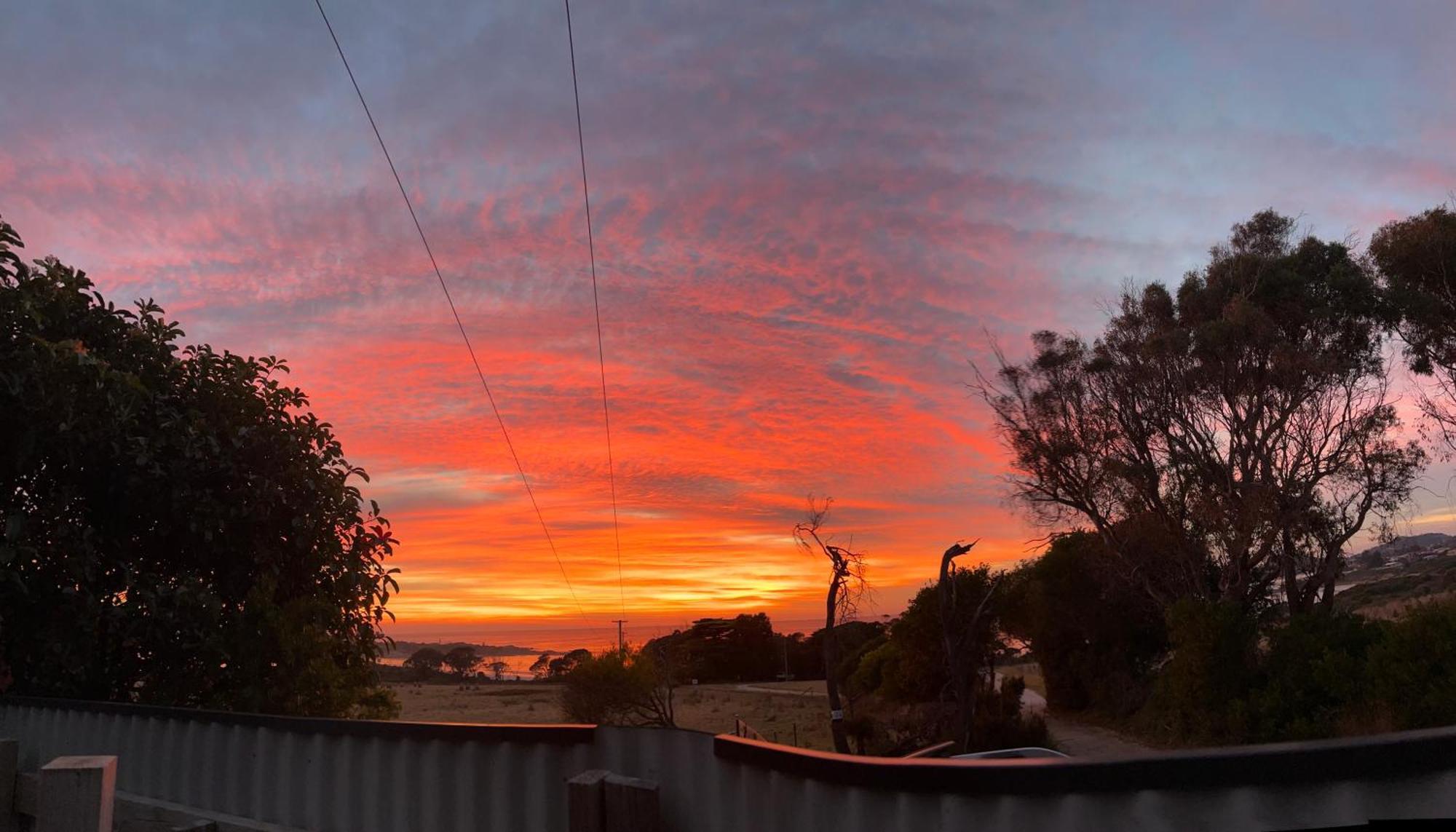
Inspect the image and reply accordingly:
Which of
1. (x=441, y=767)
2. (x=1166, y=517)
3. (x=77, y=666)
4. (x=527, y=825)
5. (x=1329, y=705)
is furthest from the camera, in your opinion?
(x=1166, y=517)

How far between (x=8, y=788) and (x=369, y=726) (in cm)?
169

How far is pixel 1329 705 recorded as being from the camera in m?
24.2

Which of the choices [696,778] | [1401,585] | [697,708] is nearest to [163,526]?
[696,778]

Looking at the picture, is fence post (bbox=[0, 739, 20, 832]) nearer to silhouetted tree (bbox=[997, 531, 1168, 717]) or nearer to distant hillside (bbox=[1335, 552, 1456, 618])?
silhouetted tree (bbox=[997, 531, 1168, 717])

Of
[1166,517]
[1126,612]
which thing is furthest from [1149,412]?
[1126,612]

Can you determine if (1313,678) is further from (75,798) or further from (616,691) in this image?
(75,798)

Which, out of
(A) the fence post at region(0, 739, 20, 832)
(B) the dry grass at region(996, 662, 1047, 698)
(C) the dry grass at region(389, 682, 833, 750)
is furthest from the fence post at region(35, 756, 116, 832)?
(B) the dry grass at region(996, 662, 1047, 698)

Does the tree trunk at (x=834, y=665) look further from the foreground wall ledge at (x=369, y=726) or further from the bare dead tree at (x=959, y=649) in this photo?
the foreground wall ledge at (x=369, y=726)

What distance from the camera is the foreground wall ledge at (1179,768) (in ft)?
7.84

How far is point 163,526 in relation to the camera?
14.5 m

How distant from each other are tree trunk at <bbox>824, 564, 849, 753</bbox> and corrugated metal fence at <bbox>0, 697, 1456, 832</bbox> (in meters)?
24.0

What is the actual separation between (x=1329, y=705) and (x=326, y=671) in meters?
23.3

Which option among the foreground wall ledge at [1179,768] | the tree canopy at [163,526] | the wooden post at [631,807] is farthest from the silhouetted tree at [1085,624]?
the foreground wall ledge at [1179,768]

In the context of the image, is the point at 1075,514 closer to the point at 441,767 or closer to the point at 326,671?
the point at 326,671
